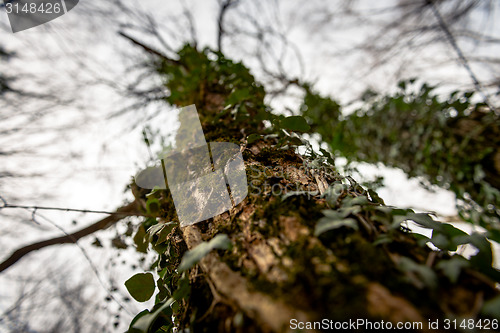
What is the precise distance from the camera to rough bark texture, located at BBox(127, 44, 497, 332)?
1.11 feet

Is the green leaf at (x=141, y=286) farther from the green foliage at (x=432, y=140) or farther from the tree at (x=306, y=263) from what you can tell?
the green foliage at (x=432, y=140)

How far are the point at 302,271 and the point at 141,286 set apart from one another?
0.65m

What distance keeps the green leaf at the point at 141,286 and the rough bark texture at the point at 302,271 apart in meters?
0.14

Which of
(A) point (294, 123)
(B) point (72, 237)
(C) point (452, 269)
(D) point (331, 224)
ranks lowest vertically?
(C) point (452, 269)

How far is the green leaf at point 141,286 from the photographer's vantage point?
744 millimetres

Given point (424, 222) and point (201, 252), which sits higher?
point (201, 252)

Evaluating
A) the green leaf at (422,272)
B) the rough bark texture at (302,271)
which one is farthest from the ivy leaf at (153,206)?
the green leaf at (422,272)

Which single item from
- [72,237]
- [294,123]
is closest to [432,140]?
[294,123]

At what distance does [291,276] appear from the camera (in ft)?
1.34

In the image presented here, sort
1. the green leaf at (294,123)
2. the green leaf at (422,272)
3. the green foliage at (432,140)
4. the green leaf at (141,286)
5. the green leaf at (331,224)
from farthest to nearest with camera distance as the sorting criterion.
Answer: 1. the green foliage at (432,140)
2. the green leaf at (294,123)
3. the green leaf at (141,286)
4. the green leaf at (331,224)
5. the green leaf at (422,272)

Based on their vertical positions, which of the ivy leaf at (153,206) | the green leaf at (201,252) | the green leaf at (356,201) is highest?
the ivy leaf at (153,206)

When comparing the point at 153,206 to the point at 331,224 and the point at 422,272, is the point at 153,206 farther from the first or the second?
the point at 422,272

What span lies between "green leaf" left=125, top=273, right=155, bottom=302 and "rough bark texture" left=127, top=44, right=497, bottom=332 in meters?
0.14

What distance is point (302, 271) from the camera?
1.34 feet
